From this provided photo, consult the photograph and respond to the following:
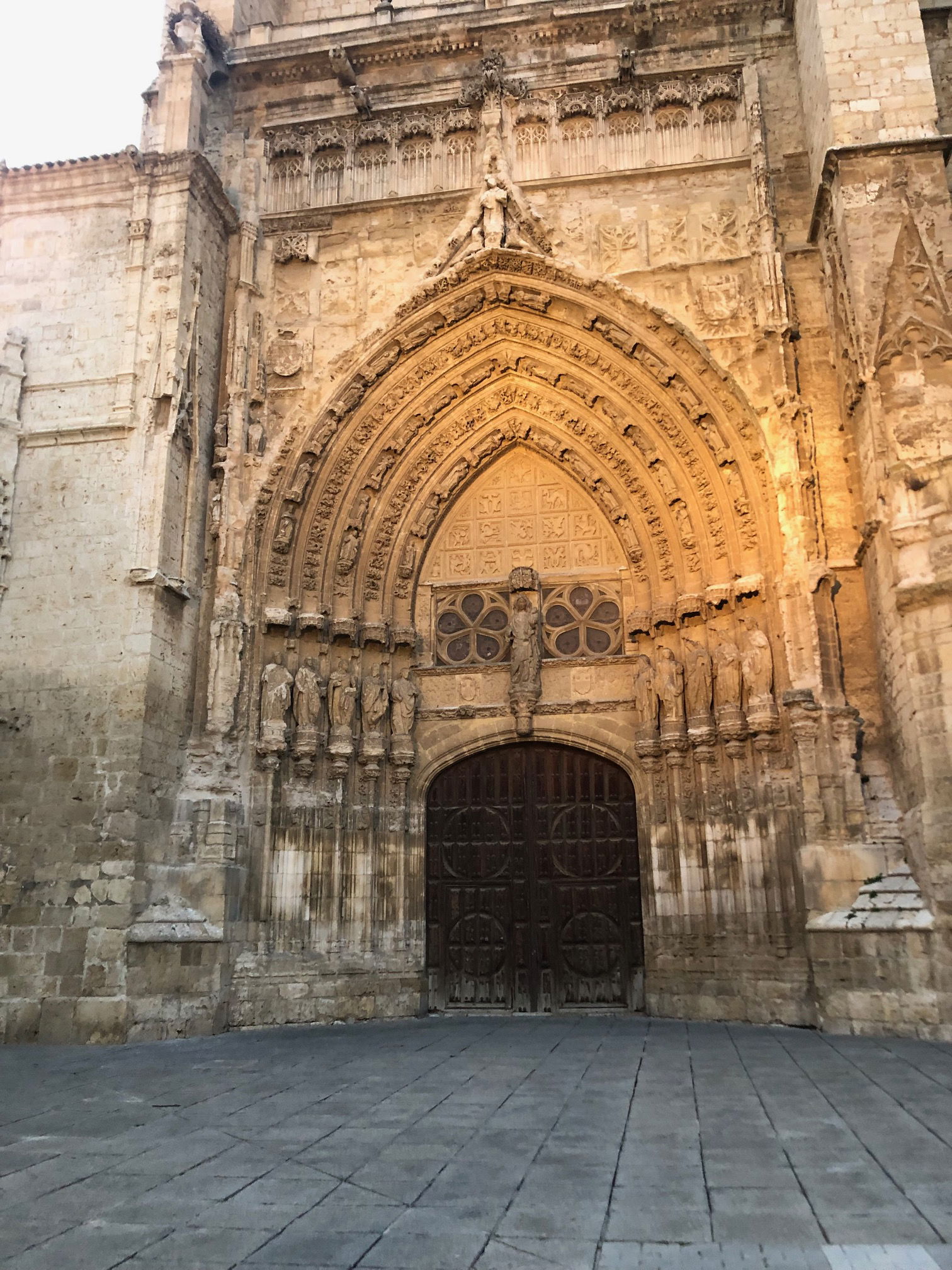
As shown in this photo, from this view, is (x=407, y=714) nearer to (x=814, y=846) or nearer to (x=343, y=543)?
(x=343, y=543)

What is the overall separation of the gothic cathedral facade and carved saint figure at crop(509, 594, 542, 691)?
5 cm

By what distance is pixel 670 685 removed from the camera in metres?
10.4

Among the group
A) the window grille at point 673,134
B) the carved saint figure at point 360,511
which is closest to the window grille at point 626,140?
the window grille at point 673,134

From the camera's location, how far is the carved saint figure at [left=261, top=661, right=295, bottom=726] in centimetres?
1033

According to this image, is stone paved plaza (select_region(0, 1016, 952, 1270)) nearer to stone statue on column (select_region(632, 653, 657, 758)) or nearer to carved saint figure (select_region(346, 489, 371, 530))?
stone statue on column (select_region(632, 653, 657, 758))

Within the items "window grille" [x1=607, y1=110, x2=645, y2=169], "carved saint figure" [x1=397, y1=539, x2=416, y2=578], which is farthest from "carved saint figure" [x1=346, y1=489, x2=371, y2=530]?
"window grille" [x1=607, y1=110, x2=645, y2=169]

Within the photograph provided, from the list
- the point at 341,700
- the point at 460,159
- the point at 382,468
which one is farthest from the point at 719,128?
the point at 341,700

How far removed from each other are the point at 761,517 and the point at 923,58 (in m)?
4.77

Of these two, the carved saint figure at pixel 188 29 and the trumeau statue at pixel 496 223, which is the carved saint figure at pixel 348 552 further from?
the carved saint figure at pixel 188 29

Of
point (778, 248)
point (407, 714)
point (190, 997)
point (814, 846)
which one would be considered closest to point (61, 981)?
point (190, 997)

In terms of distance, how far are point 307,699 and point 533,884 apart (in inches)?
124

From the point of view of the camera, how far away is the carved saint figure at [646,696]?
34.7 feet

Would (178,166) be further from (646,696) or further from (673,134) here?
(646,696)

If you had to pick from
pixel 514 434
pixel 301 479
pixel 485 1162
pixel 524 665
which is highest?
pixel 514 434
